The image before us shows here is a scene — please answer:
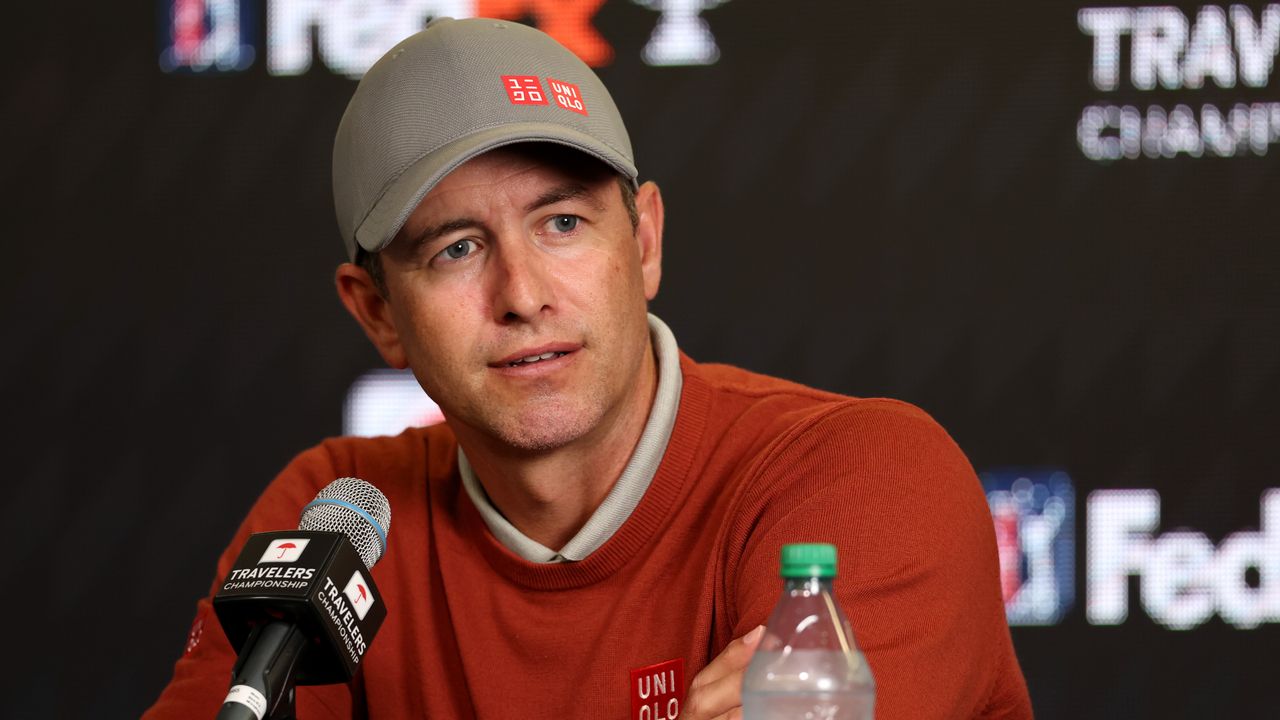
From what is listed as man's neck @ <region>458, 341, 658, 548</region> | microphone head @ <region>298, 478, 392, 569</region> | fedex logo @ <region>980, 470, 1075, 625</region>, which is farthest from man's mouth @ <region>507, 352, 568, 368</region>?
fedex logo @ <region>980, 470, 1075, 625</region>

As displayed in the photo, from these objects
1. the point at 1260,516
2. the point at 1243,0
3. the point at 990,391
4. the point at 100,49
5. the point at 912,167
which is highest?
the point at 100,49

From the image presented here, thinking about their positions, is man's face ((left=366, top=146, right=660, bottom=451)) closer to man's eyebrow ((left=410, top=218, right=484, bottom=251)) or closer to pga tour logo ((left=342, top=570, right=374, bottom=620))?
man's eyebrow ((left=410, top=218, right=484, bottom=251))

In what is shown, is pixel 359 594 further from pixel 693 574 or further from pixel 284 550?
pixel 693 574

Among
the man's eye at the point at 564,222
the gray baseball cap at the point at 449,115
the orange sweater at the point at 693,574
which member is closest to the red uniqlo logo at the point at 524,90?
the gray baseball cap at the point at 449,115

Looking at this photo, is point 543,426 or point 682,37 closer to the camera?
point 543,426

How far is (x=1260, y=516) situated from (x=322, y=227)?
1.60 meters

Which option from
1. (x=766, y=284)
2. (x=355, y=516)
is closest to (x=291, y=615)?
(x=355, y=516)

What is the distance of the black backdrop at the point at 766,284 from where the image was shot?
8.10 ft

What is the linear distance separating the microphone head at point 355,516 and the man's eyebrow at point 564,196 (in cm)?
40

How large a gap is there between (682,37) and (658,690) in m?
1.39

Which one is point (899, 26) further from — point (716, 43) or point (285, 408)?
point (285, 408)

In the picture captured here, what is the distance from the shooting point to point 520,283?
1472 mm

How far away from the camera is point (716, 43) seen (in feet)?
8.50

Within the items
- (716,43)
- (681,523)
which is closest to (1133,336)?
(716,43)
